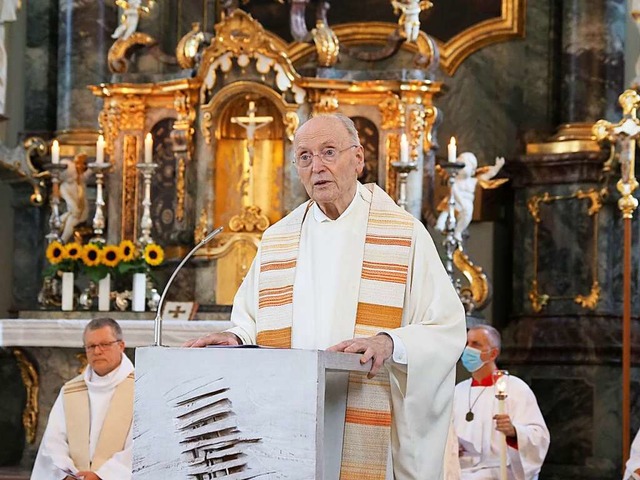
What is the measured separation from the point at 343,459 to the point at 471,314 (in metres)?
5.92

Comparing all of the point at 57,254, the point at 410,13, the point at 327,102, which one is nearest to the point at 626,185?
→ the point at 410,13

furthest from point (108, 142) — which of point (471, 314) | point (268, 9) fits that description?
point (471, 314)

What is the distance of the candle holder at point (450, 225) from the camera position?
34.3 ft

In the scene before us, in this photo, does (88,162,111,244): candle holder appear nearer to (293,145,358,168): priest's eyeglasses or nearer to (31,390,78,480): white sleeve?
(31,390,78,480): white sleeve

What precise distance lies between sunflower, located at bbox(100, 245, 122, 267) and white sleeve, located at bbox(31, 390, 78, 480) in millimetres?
2688

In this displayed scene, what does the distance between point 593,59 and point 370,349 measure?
25.2 ft

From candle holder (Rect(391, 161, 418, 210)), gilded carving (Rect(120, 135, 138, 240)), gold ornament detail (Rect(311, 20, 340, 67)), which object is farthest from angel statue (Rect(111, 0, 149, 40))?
candle holder (Rect(391, 161, 418, 210))

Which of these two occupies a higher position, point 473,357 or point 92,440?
point 473,357

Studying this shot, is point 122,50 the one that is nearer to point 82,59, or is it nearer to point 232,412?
point 82,59

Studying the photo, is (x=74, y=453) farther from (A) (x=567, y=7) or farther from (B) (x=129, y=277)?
(A) (x=567, y=7)

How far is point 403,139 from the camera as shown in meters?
10.4

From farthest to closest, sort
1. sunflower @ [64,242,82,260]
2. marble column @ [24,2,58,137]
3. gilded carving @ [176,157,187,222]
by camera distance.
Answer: marble column @ [24,2,58,137]
gilded carving @ [176,157,187,222]
sunflower @ [64,242,82,260]

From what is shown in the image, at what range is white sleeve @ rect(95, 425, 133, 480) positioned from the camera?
746cm

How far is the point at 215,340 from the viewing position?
477cm
